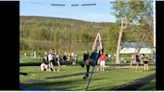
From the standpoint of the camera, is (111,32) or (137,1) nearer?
(137,1)

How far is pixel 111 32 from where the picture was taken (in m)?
66.2
